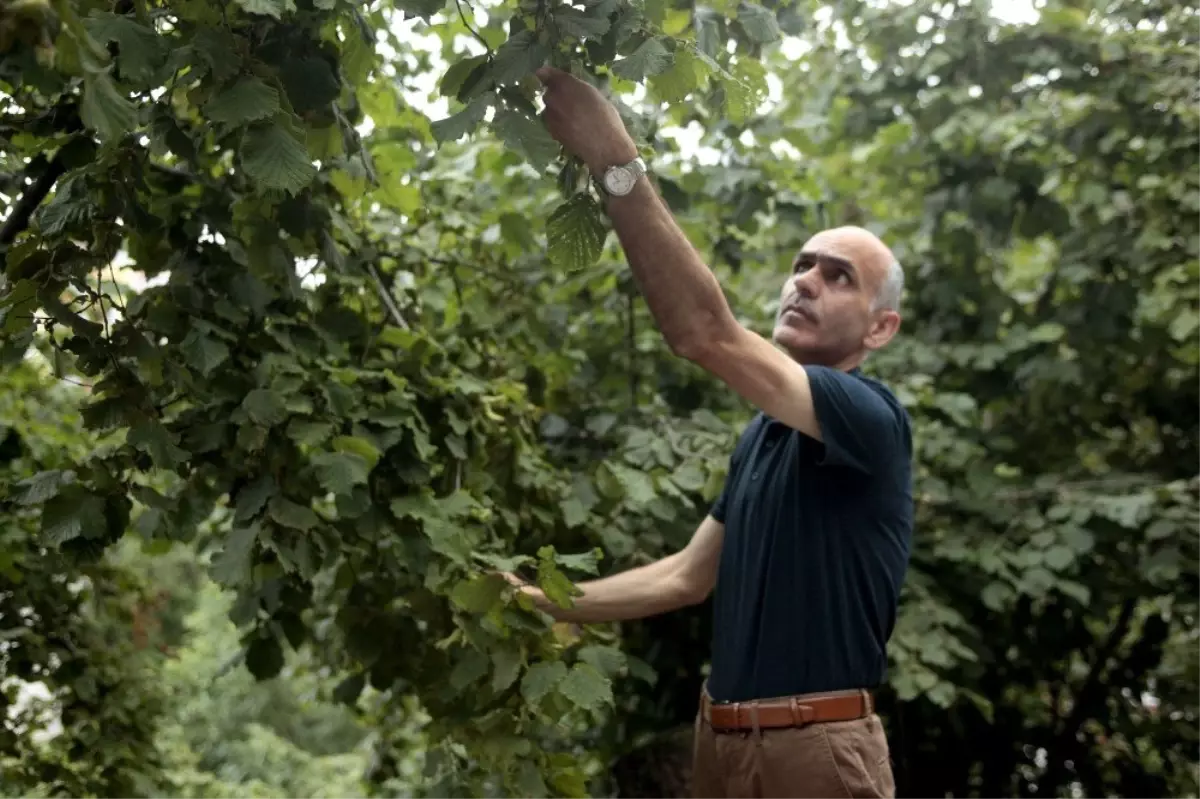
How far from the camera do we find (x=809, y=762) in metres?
1.78

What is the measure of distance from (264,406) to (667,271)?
712 millimetres

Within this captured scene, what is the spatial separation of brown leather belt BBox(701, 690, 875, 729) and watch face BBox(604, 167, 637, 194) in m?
0.88

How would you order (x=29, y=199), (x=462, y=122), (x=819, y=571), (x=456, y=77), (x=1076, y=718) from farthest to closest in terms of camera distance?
(x=1076, y=718), (x=29, y=199), (x=819, y=571), (x=456, y=77), (x=462, y=122)

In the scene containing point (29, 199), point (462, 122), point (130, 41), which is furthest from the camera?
point (29, 199)

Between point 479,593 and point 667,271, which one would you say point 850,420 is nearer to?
point 667,271

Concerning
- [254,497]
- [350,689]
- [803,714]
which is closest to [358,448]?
[254,497]

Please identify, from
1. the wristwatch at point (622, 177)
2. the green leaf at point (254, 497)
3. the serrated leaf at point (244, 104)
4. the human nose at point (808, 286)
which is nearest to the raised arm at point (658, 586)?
the human nose at point (808, 286)

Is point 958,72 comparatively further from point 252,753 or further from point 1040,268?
point 252,753

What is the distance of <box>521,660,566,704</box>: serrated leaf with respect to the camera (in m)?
1.71

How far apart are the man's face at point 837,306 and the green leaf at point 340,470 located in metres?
0.78

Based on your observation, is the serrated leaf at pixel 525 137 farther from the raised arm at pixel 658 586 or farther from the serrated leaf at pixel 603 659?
the raised arm at pixel 658 586

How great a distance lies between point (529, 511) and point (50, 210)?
1.13 meters

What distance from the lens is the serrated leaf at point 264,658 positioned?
2.30m

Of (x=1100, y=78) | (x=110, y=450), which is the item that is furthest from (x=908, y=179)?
(x=110, y=450)
